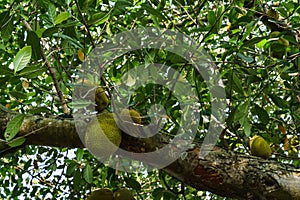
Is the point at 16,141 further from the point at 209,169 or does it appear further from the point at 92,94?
the point at 209,169

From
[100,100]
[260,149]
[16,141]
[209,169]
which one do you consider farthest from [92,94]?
[260,149]

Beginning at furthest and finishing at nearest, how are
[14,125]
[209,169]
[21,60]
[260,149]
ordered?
[260,149], [209,169], [14,125], [21,60]

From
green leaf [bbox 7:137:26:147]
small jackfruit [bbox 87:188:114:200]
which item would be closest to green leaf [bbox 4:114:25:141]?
green leaf [bbox 7:137:26:147]

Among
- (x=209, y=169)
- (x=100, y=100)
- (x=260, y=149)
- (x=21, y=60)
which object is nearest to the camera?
(x=21, y=60)

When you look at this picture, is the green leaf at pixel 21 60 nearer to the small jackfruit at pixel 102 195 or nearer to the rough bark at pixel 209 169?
the rough bark at pixel 209 169

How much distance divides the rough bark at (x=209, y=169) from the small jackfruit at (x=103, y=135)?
0.03 metres

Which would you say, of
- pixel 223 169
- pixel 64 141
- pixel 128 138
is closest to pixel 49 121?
pixel 64 141

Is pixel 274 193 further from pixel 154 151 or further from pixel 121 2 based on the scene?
pixel 121 2

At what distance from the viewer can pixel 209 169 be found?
3.93ft

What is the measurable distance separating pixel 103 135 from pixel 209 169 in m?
0.31

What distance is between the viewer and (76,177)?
149cm

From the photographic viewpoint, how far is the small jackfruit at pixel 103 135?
114cm

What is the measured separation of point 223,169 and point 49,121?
51 cm

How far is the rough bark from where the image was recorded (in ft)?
3.87
